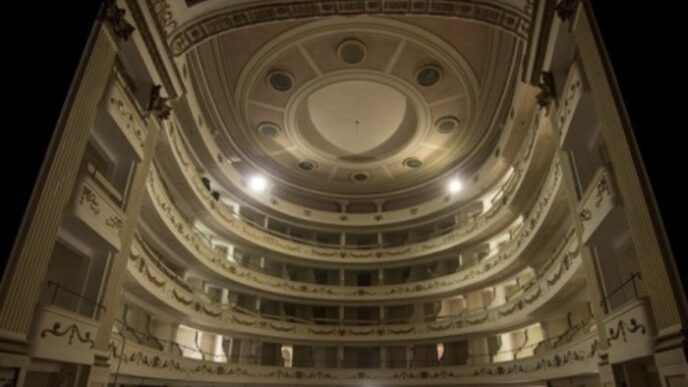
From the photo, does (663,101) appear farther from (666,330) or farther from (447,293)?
(447,293)

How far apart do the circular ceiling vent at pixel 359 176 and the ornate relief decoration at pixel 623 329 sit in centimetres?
2090

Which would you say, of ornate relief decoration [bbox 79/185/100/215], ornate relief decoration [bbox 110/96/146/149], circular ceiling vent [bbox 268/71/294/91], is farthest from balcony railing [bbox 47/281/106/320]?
circular ceiling vent [bbox 268/71/294/91]

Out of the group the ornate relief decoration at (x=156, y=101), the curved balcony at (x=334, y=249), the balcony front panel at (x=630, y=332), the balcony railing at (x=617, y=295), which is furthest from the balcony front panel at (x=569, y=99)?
the ornate relief decoration at (x=156, y=101)

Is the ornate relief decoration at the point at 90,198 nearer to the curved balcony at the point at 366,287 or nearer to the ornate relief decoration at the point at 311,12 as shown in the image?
the curved balcony at the point at 366,287

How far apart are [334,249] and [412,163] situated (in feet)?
24.9

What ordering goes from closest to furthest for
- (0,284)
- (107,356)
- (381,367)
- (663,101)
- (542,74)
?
(0,284), (663,101), (107,356), (542,74), (381,367)

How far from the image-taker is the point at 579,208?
11055 mm

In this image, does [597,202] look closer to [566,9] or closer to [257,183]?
[566,9]

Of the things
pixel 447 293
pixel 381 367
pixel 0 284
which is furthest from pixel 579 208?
pixel 381 367

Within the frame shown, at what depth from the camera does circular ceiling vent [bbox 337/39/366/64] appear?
20.2 metres

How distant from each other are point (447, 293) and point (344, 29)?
1554 cm

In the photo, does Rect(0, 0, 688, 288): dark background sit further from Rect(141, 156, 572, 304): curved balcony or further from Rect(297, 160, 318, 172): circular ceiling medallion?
Rect(297, 160, 318, 172): circular ceiling medallion

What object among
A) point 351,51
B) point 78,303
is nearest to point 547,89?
point 351,51

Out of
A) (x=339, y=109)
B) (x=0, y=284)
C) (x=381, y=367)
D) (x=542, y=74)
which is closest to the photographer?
(x=0, y=284)
